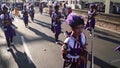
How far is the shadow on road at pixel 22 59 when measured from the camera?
9377 mm

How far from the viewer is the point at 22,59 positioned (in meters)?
10.3

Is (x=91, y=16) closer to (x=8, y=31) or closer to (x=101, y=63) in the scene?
(x=8, y=31)

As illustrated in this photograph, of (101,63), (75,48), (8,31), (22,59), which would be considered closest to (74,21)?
(75,48)

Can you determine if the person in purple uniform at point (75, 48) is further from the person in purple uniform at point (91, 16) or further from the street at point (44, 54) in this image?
the person in purple uniform at point (91, 16)

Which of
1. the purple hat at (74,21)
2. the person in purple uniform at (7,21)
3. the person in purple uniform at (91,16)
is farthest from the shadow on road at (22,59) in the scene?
the person in purple uniform at (91,16)

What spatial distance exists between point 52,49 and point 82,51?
7.18m

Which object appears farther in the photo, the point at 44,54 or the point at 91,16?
the point at 91,16

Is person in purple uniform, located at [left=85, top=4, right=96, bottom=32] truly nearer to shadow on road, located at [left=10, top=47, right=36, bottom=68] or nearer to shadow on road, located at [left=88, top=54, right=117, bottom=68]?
shadow on road, located at [left=88, top=54, right=117, bottom=68]

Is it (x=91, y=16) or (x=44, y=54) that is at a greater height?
(x=91, y=16)

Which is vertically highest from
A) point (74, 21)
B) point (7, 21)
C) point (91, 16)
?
point (74, 21)

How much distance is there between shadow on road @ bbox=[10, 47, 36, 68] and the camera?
9.38 meters

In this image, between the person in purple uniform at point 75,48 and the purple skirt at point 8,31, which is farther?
the purple skirt at point 8,31

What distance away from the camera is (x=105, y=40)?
14062mm

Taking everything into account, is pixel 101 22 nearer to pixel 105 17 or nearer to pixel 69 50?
pixel 105 17
